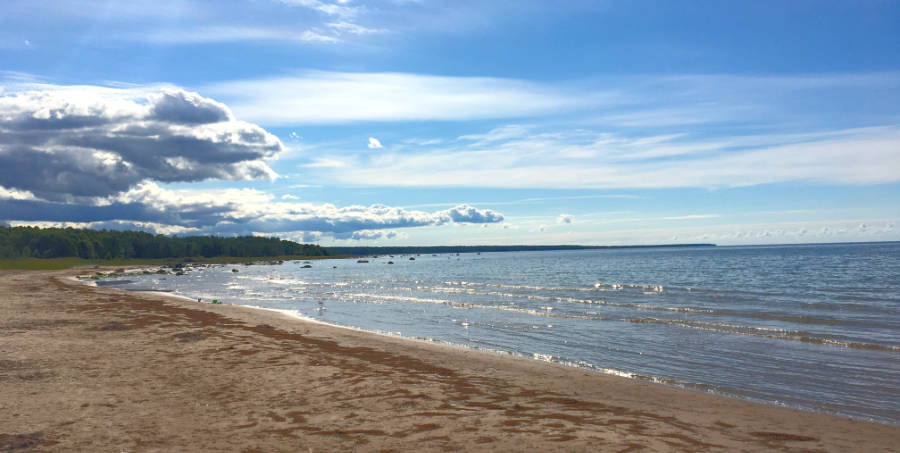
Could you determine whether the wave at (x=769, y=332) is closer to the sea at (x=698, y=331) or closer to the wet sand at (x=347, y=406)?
the sea at (x=698, y=331)

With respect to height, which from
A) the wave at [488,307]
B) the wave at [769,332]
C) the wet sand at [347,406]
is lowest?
the wave at [488,307]

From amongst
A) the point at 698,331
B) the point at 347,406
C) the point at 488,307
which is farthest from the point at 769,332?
the point at 347,406

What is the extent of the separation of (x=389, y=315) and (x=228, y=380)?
1973cm

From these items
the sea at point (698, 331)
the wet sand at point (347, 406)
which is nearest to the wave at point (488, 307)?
the sea at point (698, 331)

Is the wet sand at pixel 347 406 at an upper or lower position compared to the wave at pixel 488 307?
upper

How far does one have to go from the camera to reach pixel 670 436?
9.14 metres

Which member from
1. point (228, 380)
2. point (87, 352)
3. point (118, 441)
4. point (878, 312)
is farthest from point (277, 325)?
point (878, 312)

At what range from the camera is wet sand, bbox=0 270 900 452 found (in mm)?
8578

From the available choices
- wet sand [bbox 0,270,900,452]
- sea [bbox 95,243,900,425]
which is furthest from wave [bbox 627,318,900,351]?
wet sand [bbox 0,270,900,452]

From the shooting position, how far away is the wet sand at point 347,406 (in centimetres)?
858

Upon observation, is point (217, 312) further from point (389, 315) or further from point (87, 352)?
point (87, 352)

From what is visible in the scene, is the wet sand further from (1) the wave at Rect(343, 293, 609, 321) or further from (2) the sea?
(1) the wave at Rect(343, 293, 609, 321)

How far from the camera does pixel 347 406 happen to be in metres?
10.8

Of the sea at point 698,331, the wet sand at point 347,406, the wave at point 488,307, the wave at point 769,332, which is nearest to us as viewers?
A: the wet sand at point 347,406
